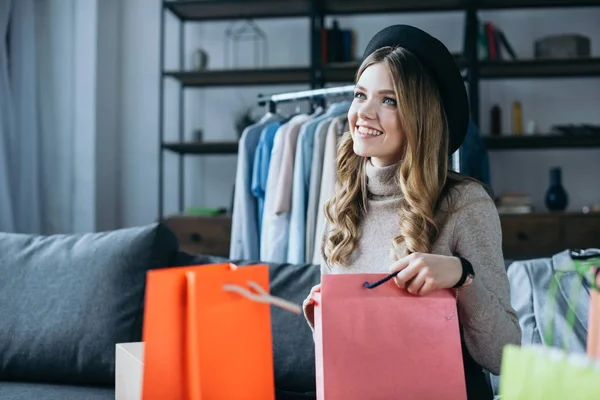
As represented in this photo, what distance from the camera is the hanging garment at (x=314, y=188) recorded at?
7.86 feet

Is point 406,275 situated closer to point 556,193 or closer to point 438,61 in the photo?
point 438,61

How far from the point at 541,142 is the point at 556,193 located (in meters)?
0.30

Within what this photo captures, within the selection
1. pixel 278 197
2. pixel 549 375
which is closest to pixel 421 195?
pixel 549 375

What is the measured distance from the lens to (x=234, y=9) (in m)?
3.86

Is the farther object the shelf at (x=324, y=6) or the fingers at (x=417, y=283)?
the shelf at (x=324, y=6)

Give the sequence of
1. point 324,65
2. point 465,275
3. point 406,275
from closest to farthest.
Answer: point 406,275, point 465,275, point 324,65

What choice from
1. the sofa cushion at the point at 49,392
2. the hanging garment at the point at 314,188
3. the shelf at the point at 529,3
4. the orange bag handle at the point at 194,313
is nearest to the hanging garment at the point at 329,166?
the hanging garment at the point at 314,188

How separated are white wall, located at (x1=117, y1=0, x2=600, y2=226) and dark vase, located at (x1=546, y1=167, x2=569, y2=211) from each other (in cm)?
29

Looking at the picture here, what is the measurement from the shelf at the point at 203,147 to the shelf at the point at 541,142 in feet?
4.69

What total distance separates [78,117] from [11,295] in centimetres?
236

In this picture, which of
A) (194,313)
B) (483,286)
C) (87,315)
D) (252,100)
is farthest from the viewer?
(252,100)

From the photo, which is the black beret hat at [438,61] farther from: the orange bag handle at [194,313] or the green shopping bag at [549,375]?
the green shopping bag at [549,375]

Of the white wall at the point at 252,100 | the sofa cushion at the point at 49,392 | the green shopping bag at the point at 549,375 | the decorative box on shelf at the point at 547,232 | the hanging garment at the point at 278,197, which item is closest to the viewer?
the green shopping bag at the point at 549,375

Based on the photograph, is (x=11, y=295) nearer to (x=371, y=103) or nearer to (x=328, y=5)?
(x=371, y=103)
